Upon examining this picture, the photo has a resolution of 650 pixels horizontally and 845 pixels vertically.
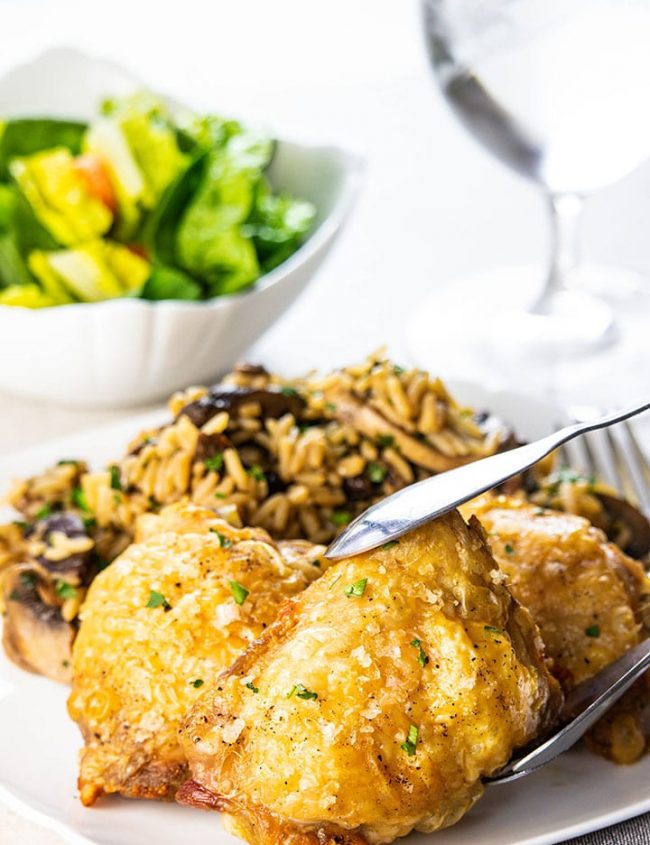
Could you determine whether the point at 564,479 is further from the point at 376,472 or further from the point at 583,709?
the point at 583,709

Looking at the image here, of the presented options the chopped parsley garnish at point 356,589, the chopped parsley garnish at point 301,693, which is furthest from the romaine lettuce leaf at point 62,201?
the chopped parsley garnish at point 301,693

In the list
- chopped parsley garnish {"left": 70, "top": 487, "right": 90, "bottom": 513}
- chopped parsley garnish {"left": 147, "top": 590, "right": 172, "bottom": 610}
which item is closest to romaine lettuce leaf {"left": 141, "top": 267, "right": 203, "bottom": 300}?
chopped parsley garnish {"left": 70, "top": 487, "right": 90, "bottom": 513}

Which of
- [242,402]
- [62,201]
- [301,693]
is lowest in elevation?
[62,201]

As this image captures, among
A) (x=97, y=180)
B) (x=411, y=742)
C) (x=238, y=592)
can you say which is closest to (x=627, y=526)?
(x=238, y=592)

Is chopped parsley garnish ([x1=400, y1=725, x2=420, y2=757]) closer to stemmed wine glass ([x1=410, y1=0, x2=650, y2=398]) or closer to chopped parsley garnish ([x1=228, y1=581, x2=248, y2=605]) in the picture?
chopped parsley garnish ([x1=228, y1=581, x2=248, y2=605])

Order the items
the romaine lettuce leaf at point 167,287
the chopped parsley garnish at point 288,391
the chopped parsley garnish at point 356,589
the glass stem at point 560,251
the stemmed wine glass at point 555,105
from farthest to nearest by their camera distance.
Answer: the glass stem at point 560,251 < the romaine lettuce leaf at point 167,287 < the stemmed wine glass at point 555,105 < the chopped parsley garnish at point 288,391 < the chopped parsley garnish at point 356,589

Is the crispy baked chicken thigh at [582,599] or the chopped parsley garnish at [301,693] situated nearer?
the chopped parsley garnish at [301,693]

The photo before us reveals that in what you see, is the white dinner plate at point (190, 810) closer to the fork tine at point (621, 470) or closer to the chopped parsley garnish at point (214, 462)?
the chopped parsley garnish at point (214, 462)
